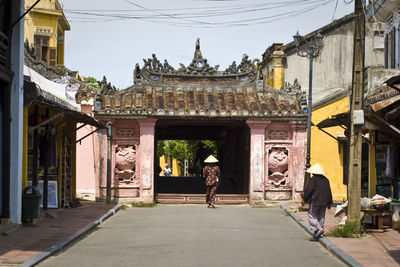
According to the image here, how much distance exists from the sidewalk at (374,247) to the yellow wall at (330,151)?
1076 cm

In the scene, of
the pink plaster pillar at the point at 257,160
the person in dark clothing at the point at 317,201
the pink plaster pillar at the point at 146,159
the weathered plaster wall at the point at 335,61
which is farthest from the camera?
the weathered plaster wall at the point at 335,61

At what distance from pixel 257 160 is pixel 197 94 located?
3657 mm

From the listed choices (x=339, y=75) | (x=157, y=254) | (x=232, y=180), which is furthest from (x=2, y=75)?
(x=339, y=75)

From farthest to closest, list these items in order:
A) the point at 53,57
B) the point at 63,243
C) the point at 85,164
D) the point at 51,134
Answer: the point at 53,57
the point at 85,164
the point at 51,134
the point at 63,243

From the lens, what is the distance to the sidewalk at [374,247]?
10262 millimetres

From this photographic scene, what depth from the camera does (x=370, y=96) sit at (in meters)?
18.7

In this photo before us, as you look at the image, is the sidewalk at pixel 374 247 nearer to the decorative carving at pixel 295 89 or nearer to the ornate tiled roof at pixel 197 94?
the ornate tiled roof at pixel 197 94

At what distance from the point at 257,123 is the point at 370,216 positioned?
856 centimetres

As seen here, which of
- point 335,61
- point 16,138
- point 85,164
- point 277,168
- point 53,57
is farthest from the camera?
point 335,61

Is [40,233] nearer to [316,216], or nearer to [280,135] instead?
[316,216]

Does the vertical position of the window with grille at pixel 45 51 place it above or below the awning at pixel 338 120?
above

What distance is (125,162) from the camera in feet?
74.6

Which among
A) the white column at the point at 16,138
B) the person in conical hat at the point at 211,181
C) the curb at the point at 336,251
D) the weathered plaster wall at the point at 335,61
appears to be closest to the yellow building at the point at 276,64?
the weathered plaster wall at the point at 335,61

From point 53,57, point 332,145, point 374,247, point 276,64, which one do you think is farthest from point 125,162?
point 276,64
